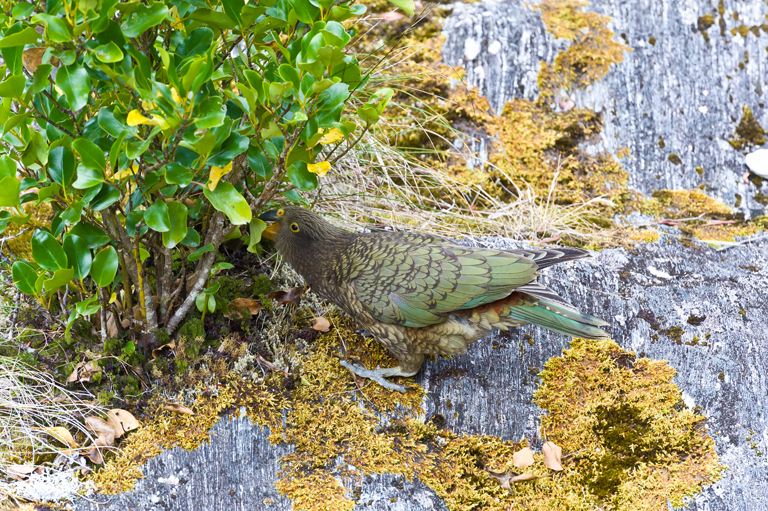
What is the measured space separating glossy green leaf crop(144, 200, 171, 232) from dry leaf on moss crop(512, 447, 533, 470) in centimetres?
191

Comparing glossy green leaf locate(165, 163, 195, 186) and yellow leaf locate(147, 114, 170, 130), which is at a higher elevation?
yellow leaf locate(147, 114, 170, 130)

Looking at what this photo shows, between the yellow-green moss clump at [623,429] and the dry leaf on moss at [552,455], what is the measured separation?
2.2 inches

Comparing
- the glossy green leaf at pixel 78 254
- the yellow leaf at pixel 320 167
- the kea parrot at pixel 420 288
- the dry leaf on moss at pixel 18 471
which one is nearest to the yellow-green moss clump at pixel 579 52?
the kea parrot at pixel 420 288

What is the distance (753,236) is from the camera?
13.6 ft

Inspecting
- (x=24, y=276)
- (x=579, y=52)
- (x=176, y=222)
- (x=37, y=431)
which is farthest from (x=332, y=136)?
(x=579, y=52)

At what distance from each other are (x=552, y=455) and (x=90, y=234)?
233cm

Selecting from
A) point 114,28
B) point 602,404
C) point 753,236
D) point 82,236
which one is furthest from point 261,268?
point 753,236

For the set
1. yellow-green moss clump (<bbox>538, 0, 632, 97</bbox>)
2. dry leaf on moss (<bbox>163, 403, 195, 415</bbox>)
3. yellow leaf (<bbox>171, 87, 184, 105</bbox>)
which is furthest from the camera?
yellow-green moss clump (<bbox>538, 0, 632, 97</bbox>)

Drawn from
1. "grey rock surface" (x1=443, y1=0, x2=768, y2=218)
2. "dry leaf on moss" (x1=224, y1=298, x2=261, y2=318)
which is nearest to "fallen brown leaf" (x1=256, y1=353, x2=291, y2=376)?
"dry leaf on moss" (x1=224, y1=298, x2=261, y2=318)

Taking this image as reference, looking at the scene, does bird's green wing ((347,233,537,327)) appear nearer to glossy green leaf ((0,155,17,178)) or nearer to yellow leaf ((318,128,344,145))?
yellow leaf ((318,128,344,145))

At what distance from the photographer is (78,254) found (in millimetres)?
2363

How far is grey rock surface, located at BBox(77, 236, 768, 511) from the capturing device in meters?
2.58

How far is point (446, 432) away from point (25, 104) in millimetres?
2290

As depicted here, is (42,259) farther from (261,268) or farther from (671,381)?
(671,381)
